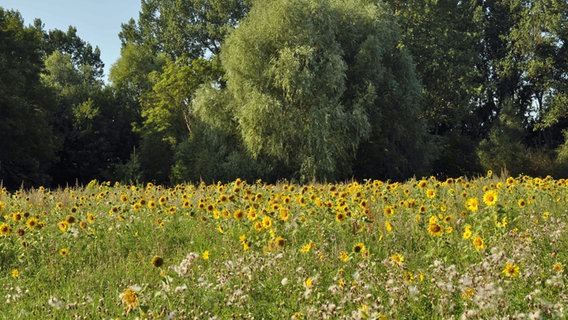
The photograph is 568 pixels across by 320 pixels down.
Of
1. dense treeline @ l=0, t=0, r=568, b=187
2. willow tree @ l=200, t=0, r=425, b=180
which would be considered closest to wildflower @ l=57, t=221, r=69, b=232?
dense treeline @ l=0, t=0, r=568, b=187

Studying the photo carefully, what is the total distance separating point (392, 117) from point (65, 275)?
22.2 metres

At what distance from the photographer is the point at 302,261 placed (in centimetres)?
469

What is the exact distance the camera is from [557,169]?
97.9ft

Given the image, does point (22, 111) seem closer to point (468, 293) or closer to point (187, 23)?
point (187, 23)

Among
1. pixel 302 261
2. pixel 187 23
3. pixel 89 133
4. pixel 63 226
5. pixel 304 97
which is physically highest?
pixel 187 23

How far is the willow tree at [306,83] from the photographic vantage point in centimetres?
2169

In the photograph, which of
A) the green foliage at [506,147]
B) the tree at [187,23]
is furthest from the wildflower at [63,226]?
the tree at [187,23]

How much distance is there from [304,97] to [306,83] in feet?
2.28

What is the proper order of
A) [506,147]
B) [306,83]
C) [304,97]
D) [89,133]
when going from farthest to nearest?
[89,133]
[506,147]
[304,97]
[306,83]

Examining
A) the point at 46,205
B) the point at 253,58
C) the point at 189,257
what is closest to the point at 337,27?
the point at 253,58

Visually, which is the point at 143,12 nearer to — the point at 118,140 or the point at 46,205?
the point at 118,140

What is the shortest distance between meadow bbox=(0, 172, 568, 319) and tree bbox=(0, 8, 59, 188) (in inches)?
796

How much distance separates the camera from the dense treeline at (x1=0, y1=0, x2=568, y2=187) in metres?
22.3

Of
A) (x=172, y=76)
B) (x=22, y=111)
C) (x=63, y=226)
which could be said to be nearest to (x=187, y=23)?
(x=172, y=76)
